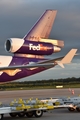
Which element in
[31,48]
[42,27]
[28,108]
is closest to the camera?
[28,108]

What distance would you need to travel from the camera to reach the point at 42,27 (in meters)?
32.6

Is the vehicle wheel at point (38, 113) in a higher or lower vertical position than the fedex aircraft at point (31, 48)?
lower

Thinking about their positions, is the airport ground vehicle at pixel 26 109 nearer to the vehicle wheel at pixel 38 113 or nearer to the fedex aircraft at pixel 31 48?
the vehicle wheel at pixel 38 113

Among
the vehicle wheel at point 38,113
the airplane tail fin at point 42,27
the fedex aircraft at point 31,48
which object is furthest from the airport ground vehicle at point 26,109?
the airplane tail fin at point 42,27

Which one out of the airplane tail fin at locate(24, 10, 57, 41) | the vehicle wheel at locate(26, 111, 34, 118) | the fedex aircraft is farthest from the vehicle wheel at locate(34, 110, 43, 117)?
the airplane tail fin at locate(24, 10, 57, 41)

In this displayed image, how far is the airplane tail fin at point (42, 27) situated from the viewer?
3205 centimetres

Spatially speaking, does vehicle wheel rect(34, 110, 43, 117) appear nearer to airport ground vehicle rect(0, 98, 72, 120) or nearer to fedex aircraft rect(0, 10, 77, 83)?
airport ground vehicle rect(0, 98, 72, 120)

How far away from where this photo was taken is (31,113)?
46.9 ft

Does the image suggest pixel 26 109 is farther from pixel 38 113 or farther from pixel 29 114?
pixel 38 113

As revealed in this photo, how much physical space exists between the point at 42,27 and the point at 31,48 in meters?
3.04

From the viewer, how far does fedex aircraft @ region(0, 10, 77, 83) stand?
30000mm

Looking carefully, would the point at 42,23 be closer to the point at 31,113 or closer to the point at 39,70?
the point at 39,70

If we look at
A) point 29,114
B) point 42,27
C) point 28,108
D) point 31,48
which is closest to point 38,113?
point 29,114

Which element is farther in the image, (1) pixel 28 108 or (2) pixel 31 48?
(2) pixel 31 48
